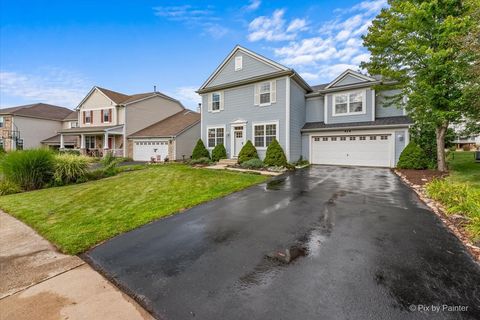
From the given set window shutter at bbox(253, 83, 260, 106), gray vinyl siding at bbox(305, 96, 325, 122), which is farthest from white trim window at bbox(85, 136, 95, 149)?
gray vinyl siding at bbox(305, 96, 325, 122)

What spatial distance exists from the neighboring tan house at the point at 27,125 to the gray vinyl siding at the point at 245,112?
27894 mm

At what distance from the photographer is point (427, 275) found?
2.92 metres

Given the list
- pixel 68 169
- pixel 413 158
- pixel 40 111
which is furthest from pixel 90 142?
pixel 413 158

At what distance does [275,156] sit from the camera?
14562mm

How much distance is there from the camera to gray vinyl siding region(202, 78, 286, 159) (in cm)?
1553

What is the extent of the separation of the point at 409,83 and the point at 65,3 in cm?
1990

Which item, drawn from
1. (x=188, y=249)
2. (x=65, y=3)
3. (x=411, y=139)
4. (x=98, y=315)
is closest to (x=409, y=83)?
(x=411, y=139)

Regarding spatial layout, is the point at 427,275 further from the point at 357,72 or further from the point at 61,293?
the point at 357,72

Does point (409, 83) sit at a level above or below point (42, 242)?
above

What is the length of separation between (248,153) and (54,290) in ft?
44.2

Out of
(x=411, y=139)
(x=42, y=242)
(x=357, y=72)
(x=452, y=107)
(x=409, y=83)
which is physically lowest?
(x=42, y=242)

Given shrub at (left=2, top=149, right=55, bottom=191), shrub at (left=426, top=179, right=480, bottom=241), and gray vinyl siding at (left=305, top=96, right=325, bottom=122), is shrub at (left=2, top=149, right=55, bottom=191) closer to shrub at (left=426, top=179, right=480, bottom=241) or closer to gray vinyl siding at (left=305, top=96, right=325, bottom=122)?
shrub at (left=426, top=179, right=480, bottom=241)

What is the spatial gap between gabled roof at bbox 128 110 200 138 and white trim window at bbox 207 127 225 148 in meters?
4.06

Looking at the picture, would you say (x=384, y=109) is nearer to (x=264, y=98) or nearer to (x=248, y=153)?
(x=264, y=98)
